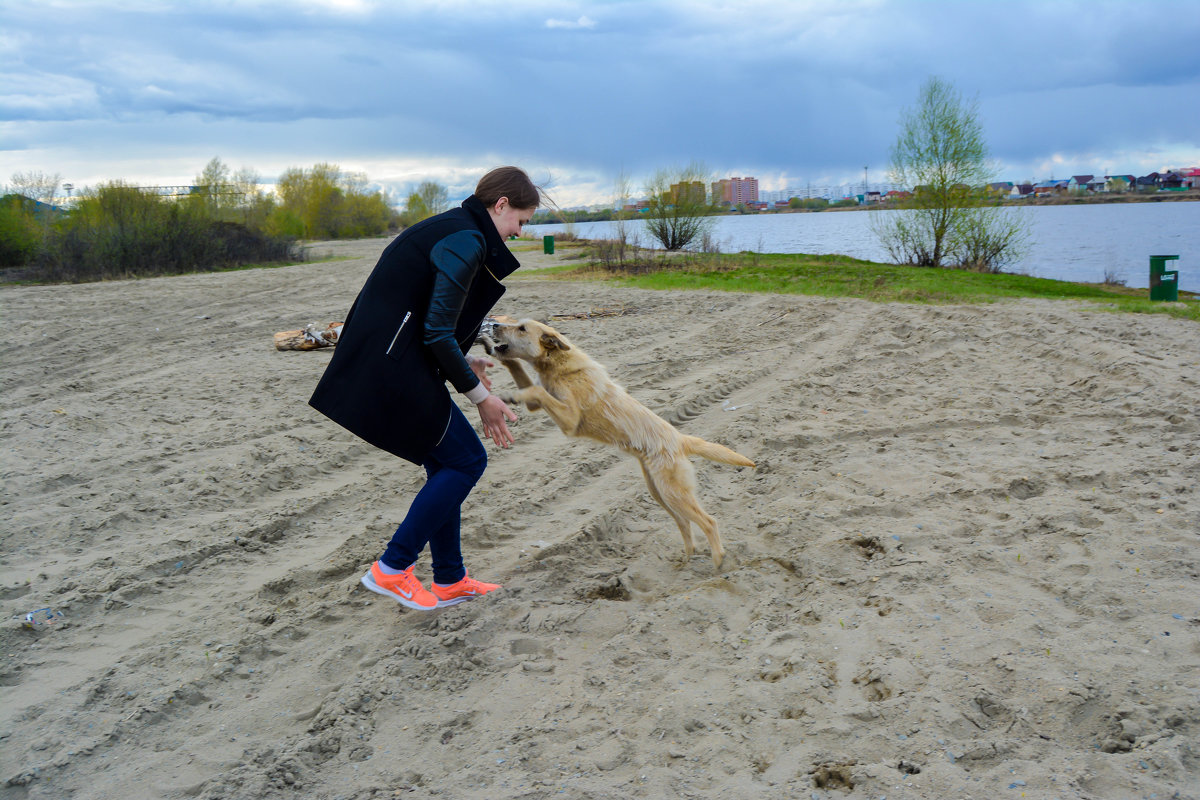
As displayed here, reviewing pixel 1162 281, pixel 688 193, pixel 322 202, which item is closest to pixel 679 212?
pixel 688 193

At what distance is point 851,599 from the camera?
13.3 feet

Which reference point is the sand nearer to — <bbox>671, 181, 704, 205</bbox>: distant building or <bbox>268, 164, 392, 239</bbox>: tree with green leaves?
<bbox>671, 181, 704, 205</bbox>: distant building

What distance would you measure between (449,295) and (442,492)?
106 centimetres

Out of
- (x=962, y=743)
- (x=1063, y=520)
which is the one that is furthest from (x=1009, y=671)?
(x=1063, y=520)

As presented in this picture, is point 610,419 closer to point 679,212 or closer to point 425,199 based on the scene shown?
point 679,212

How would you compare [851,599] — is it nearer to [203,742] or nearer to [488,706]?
[488,706]

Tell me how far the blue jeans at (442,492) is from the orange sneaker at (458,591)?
0.28 meters

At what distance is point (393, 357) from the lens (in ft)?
11.4

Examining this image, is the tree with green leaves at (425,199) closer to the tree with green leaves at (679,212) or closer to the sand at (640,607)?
the tree with green leaves at (679,212)

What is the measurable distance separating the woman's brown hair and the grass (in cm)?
1260

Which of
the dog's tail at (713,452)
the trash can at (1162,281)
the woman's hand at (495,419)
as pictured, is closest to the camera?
the woman's hand at (495,419)

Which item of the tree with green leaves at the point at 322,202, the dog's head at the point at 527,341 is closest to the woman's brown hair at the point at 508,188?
the dog's head at the point at 527,341

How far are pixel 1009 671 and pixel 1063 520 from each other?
6.32ft

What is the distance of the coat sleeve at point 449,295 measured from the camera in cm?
345
